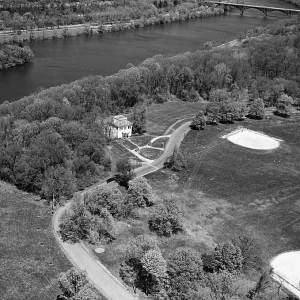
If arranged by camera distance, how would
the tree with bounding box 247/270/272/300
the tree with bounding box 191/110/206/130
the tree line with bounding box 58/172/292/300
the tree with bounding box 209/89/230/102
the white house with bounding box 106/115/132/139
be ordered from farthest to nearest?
the tree with bounding box 209/89/230/102 < the tree with bounding box 191/110/206/130 < the white house with bounding box 106/115/132/139 < the tree line with bounding box 58/172/292/300 < the tree with bounding box 247/270/272/300

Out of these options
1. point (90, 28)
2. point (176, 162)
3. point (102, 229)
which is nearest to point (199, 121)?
point (176, 162)

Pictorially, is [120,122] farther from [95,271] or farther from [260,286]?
[260,286]

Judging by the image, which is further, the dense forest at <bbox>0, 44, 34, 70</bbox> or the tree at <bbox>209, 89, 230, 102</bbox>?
the dense forest at <bbox>0, 44, 34, 70</bbox>

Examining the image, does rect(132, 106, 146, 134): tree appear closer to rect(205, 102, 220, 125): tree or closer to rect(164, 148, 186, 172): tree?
rect(164, 148, 186, 172): tree

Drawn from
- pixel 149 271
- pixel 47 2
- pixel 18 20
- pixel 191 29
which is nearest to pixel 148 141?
pixel 149 271

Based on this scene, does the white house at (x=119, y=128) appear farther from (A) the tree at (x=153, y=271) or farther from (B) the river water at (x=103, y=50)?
(A) the tree at (x=153, y=271)

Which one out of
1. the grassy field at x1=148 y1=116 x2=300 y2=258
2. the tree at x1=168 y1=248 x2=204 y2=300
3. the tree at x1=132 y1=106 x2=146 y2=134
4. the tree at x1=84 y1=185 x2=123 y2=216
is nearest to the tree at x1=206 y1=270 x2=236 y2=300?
the tree at x1=168 y1=248 x2=204 y2=300

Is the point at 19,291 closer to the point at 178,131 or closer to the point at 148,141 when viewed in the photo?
the point at 148,141

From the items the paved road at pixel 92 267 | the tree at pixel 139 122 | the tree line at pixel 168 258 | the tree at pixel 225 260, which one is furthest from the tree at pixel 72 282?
the tree at pixel 139 122
